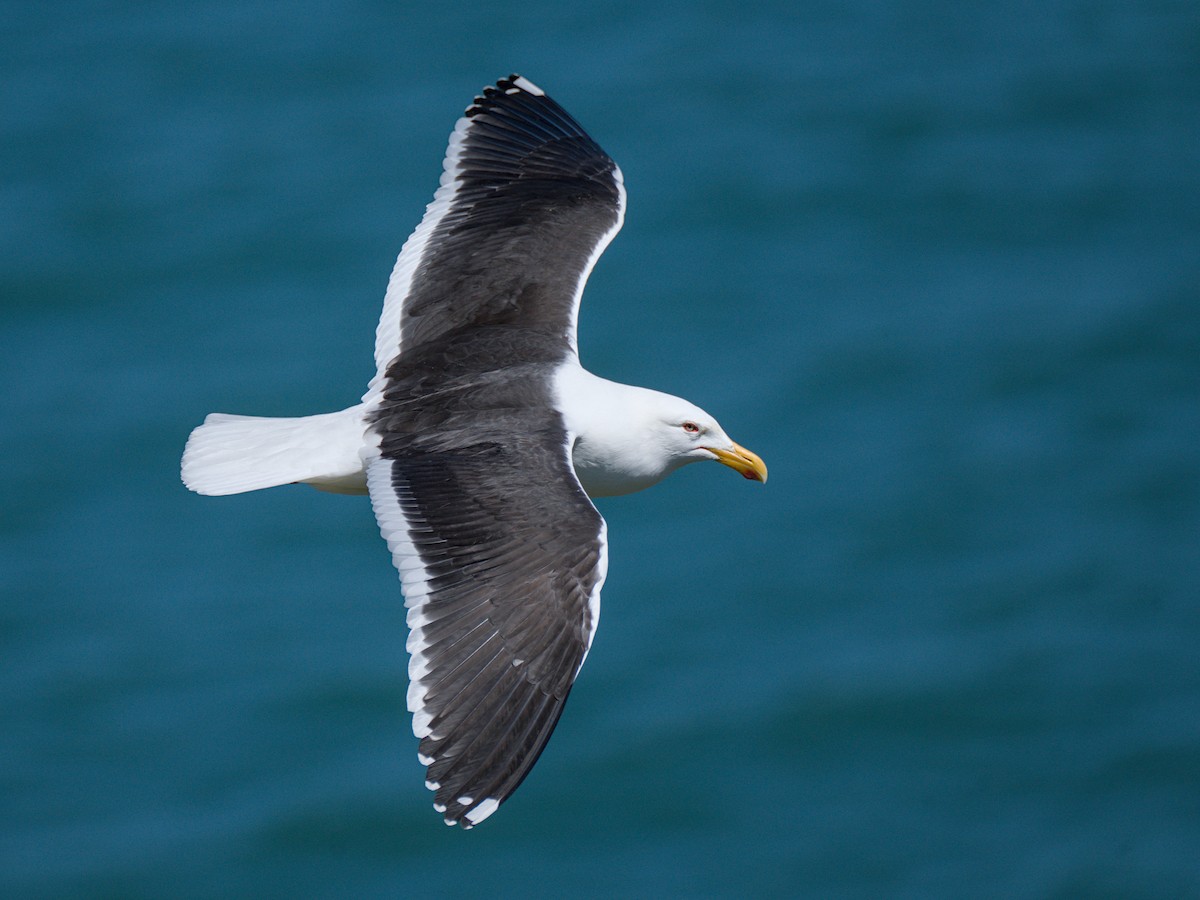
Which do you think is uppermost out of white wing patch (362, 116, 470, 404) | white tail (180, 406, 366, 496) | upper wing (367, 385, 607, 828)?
white wing patch (362, 116, 470, 404)

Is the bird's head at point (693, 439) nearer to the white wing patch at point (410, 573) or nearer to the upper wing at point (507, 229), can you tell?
the upper wing at point (507, 229)

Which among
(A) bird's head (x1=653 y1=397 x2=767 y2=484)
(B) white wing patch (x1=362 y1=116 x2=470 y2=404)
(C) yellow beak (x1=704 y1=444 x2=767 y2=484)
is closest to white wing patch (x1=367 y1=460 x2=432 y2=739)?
(B) white wing patch (x1=362 y1=116 x2=470 y2=404)

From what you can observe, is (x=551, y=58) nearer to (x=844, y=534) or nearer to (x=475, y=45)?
(x=475, y=45)

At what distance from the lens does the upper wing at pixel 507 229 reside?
25.7ft

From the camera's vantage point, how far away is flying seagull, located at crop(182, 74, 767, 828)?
20.1ft

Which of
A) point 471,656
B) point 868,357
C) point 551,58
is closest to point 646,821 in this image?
point 868,357

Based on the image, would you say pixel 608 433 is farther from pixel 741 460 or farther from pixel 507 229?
pixel 507 229

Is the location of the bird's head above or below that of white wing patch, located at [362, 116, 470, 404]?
below

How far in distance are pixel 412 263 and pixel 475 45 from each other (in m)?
6.64

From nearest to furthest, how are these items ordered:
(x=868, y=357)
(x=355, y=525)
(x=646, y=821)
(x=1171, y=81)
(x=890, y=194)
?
1. (x=646, y=821)
2. (x=355, y=525)
3. (x=868, y=357)
4. (x=890, y=194)
5. (x=1171, y=81)

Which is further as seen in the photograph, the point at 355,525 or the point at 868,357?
the point at 868,357

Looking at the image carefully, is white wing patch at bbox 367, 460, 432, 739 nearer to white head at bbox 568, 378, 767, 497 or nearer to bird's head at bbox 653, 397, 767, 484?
white head at bbox 568, 378, 767, 497

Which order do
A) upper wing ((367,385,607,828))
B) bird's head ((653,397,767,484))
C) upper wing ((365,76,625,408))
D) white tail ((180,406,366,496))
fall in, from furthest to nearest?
upper wing ((365,76,625,408)) < bird's head ((653,397,767,484)) < white tail ((180,406,366,496)) < upper wing ((367,385,607,828))

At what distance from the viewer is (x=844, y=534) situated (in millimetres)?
11781
